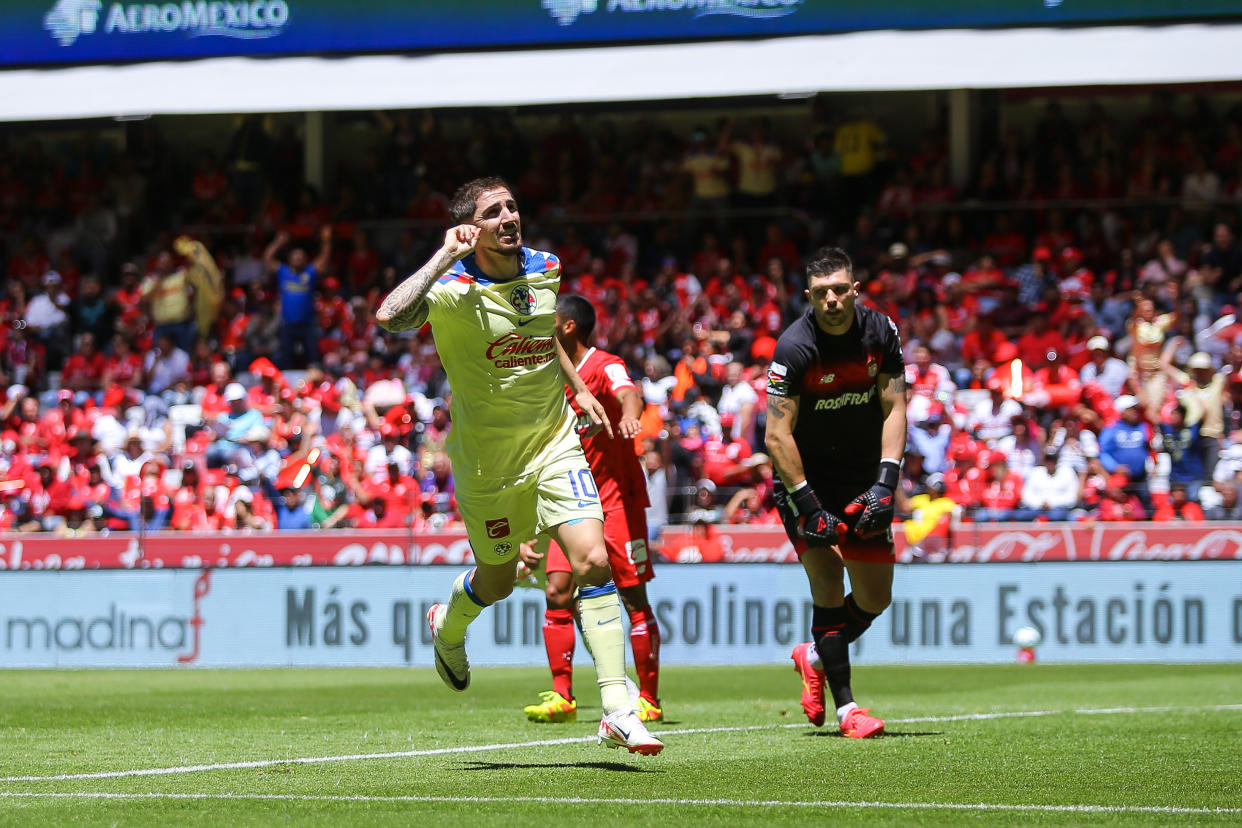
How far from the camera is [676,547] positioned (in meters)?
18.1

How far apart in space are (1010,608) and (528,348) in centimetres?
1071

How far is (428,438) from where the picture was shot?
20266 millimetres

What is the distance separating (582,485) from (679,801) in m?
1.92

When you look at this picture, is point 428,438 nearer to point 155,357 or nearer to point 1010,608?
point 155,357

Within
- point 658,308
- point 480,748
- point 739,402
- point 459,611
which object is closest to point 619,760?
point 480,748

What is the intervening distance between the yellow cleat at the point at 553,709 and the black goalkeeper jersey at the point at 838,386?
191 cm

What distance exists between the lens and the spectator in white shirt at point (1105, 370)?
786 inches

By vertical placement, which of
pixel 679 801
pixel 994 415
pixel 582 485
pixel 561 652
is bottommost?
pixel 679 801

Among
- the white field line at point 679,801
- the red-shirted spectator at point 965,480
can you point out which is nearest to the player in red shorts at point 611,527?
the white field line at point 679,801

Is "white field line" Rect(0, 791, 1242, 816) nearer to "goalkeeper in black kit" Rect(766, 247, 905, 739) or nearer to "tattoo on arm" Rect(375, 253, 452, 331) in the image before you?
"tattoo on arm" Rect(375, 253, 452, 331)

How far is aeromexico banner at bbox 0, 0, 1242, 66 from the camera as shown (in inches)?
899

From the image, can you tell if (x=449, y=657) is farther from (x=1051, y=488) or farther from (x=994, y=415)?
(x=994, y=415)

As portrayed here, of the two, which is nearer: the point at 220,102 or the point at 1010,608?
the point at 1010,608

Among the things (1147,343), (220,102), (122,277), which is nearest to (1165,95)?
(1147,343)
